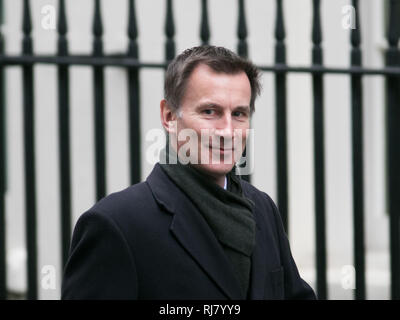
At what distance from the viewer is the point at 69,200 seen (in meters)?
3.42

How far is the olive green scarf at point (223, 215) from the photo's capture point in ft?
6.01

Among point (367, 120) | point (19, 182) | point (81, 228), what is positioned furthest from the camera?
point (367, 120)

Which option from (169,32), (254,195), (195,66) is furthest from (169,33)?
(195,66)

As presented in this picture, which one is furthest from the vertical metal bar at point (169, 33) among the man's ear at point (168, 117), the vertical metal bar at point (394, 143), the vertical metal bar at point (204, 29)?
the man's ear at point (168, 117)

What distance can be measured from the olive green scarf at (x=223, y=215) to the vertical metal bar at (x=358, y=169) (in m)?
1.85

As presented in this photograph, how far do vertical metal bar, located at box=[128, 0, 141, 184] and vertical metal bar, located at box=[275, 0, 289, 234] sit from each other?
0.59 metres

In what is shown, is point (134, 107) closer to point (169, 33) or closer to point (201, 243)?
point (169, 33)

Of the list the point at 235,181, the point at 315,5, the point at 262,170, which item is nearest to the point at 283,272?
the point at 235,181

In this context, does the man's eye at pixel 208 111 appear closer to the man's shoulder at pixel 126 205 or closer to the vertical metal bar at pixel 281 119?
the man's shoulder at pixel 126 205

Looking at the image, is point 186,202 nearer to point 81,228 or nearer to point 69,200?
point 81,228

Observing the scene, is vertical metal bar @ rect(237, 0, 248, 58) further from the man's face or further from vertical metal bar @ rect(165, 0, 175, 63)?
the man's face

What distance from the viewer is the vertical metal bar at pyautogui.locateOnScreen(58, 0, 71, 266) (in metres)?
3.39

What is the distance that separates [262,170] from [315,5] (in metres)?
1.87

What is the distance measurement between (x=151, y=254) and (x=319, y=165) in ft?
6.33
